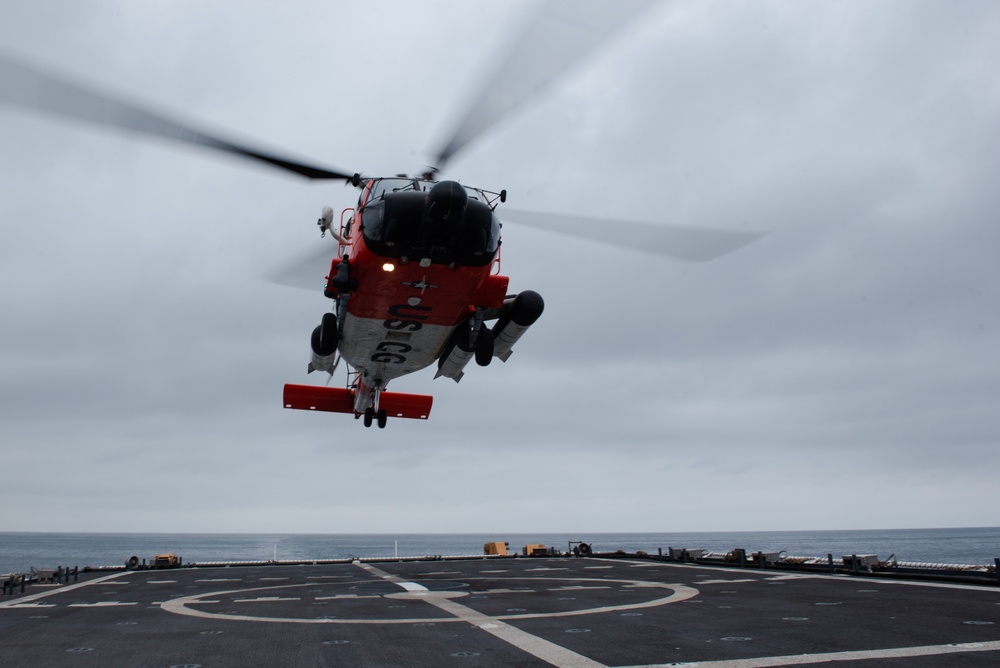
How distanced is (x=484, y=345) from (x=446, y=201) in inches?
214

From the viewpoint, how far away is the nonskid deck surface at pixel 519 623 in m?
10.7

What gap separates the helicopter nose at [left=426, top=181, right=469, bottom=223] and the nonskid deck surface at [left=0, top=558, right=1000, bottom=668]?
317 inches

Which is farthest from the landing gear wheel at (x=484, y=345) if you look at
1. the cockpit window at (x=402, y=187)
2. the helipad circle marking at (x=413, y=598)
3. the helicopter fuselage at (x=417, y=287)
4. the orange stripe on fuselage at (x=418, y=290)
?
the helipad circle marking at (x=413, y=598)

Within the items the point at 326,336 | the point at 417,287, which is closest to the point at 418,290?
the point at 417,287

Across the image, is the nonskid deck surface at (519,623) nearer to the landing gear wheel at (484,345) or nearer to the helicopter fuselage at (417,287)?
the landing gear wheel at (484,345)

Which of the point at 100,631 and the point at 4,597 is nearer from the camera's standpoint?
the point at 100,631

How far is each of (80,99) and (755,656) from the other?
13.2 metres

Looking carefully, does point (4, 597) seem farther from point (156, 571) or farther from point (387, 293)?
point (387, 293)

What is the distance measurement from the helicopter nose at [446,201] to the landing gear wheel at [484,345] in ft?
15.7

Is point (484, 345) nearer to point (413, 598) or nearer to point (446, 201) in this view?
point (446, 201)

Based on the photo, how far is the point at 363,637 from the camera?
12.9m

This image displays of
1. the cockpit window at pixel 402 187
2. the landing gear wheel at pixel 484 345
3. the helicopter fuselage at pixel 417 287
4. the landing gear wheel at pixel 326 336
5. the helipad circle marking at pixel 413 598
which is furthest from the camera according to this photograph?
the landing gear wheel at pixel 326 336

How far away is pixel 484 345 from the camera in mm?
17000

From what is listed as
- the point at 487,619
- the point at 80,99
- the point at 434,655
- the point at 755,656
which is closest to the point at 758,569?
the point at 487,619
